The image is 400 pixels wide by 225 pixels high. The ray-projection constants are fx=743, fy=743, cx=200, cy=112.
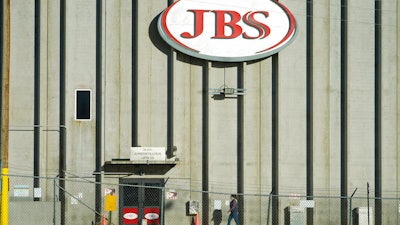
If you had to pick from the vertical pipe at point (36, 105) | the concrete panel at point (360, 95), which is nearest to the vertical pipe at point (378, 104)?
the concrete panel at point (360, 95)

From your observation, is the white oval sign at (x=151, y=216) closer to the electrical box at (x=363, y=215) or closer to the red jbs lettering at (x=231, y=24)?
the red jbs lettering at (x=231, y=24)

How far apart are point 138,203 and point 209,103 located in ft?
14.1

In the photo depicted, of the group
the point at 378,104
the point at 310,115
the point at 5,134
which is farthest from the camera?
the point at 378,104

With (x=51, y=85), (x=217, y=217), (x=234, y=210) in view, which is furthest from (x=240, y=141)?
(x=51, y=85)

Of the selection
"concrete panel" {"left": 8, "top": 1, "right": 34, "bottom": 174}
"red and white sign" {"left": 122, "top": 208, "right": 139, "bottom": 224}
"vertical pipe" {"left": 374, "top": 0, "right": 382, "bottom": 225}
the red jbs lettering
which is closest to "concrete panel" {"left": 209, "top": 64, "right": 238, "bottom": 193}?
the red jbs lettering

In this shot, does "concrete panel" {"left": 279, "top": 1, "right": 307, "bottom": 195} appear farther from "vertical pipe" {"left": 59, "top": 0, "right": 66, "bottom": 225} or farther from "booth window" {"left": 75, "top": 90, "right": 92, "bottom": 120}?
"vertical pipe" {"left": 59, "top": 0, "right": 66, "bottom": 225}

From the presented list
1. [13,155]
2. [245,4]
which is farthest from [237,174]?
[13,155]

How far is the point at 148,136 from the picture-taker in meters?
26.1

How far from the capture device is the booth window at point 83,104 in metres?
25.8

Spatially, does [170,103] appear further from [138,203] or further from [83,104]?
[138,203]

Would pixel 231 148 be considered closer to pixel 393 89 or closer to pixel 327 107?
pixel 327 107

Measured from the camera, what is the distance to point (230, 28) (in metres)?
26.4

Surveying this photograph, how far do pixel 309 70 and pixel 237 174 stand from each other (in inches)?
179

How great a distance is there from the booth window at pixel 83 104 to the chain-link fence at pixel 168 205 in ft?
7.10
